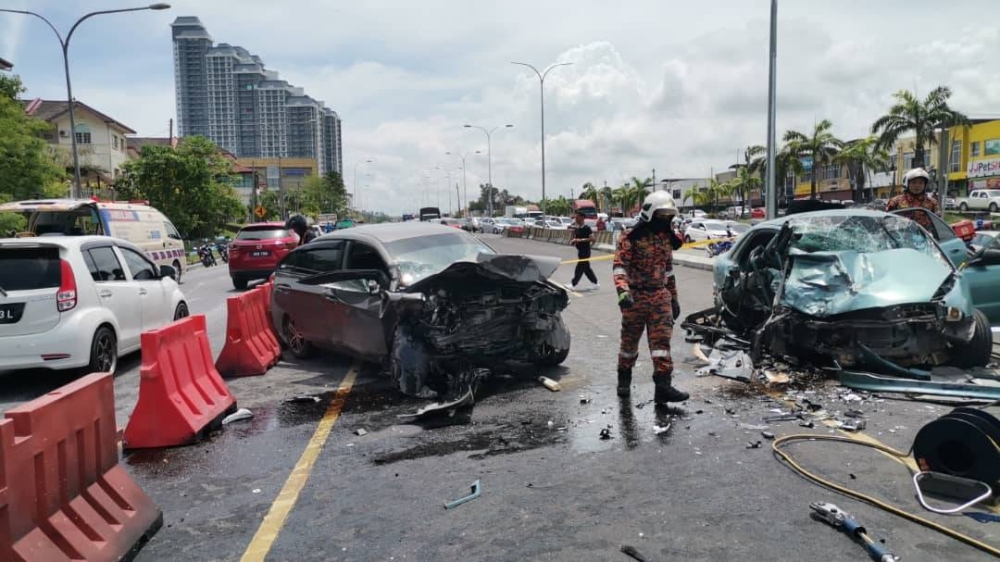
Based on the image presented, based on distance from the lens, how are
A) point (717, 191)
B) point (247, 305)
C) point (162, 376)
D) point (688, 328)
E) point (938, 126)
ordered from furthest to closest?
1. point (717, 191)
2. point (938, 126)
3. point (688, 328)
4. point (247, 305)
5. point (162, 376)

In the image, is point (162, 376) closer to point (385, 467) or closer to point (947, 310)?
point (385, 467)

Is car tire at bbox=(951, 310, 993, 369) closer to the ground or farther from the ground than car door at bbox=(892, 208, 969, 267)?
closer to the ground

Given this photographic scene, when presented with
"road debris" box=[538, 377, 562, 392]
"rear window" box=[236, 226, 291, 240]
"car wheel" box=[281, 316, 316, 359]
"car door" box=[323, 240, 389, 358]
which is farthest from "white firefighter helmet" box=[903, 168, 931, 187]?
"rear window" box=[236, 226, 291, 240]

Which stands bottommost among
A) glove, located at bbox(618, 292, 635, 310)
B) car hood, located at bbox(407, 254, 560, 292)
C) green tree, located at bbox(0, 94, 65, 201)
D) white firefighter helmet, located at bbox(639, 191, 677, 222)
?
glove, located at bbox(618, 292, 635, 310)

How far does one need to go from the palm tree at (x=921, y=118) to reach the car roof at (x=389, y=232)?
4553 centimetres

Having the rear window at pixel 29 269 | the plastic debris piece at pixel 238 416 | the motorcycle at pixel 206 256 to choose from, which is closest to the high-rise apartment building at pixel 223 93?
the motorcycle at pixel 206 256

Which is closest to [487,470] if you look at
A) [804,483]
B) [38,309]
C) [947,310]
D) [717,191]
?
[804,483]

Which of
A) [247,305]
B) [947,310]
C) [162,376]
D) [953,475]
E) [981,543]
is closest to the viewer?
[981,543]

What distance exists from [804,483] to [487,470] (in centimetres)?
192

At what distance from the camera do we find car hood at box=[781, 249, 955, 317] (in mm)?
6848

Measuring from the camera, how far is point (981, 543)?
349cm

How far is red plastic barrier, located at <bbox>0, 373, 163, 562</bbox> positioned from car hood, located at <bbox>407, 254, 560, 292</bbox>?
3.21 m

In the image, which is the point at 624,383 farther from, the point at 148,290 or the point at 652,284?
the point at 148,290

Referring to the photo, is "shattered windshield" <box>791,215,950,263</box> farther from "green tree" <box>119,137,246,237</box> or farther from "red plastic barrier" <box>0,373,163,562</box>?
"green tree" <box>119,137,246,237</box>
